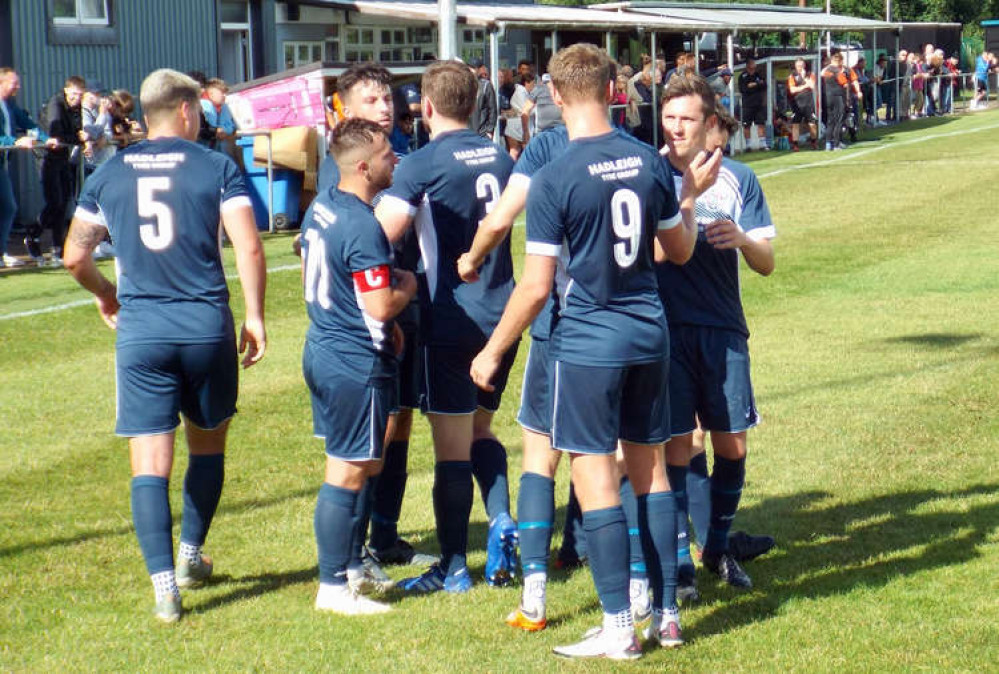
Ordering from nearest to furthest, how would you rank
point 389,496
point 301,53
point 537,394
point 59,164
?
point 537,394, point 389,496, point 59,164, point 301,53

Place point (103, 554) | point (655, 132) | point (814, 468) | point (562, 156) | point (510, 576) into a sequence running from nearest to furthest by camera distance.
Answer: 1. point (562, 156)
2. point (510, 576)
3. point (103, 554)
4. point (814, 468)
5. point (655, 132)

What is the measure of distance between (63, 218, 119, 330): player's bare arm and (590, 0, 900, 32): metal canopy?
26.5 meters

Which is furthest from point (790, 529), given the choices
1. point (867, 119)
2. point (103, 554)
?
point (867, 119)

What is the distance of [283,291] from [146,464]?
8482mm

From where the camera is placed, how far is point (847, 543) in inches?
247

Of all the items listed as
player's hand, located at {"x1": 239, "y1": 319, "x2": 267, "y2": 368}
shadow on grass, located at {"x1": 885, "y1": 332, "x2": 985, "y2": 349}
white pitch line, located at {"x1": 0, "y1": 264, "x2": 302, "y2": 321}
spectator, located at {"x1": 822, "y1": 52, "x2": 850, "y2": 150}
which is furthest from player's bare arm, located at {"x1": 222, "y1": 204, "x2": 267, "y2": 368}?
spectator, located at {"x1": 822, "y1": 52, "x2": 850, "y2": 150}

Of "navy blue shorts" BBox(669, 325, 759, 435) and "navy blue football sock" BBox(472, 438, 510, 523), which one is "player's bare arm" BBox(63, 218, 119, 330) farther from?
"navy blue shorts" BBox(669, 325, 759, 435)

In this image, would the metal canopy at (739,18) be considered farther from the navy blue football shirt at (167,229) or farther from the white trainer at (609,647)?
the white trainer at (609,647)

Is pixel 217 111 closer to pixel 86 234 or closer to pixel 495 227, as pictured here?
pixel 86 234

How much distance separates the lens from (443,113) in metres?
5.56

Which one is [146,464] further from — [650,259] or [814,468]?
[814,468]

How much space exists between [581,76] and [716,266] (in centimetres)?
116

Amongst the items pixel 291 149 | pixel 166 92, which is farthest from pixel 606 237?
pixel 291 149

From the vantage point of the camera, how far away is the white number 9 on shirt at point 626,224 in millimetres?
4590
